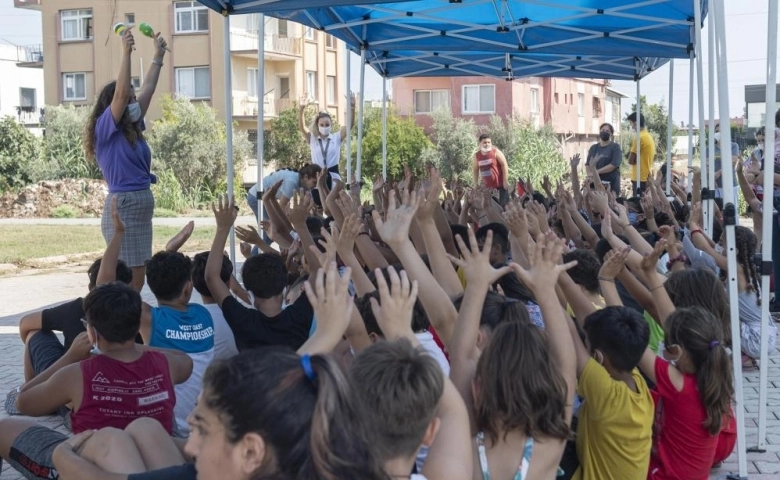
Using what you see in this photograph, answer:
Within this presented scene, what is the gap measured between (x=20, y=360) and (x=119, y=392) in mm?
4465

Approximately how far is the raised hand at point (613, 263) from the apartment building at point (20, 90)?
49.9m

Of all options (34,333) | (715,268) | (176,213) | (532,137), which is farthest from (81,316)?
(532,137)

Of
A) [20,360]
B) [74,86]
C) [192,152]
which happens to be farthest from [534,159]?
[74,86]

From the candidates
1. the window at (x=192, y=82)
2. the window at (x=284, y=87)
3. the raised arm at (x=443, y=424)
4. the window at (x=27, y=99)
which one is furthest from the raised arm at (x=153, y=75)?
the window at (x=27, y=99)

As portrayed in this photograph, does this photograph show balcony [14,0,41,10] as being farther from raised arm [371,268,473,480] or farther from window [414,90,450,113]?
raised arm [371,268,473,480]

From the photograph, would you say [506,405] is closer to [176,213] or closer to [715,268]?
[715,268]

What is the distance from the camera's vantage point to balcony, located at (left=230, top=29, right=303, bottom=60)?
129 ft

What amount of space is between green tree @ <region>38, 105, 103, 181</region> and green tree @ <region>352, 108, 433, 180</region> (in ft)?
29.4

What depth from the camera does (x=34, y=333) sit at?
521cm

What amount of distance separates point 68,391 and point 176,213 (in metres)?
24.0

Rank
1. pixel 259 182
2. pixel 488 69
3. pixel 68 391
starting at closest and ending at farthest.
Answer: pixel 68 391 → pixel 259 182 → pixel 488 69

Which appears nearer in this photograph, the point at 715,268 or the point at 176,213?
the point at 715,268

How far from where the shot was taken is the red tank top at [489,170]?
14211 mm

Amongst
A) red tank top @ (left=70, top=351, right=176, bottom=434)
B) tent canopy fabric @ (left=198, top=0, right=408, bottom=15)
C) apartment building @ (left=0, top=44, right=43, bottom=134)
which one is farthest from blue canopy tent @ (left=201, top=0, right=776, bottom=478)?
apartment building @ (left=0, top=44, right=43, bottom=134)
